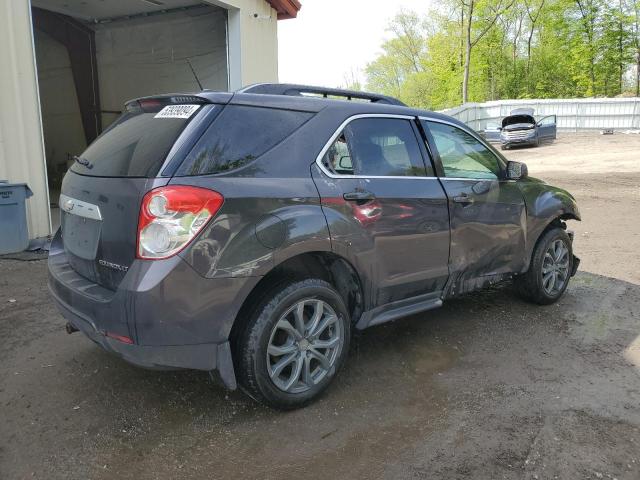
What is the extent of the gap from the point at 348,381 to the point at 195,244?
1493 millimetres

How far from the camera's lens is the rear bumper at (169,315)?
2.58 m

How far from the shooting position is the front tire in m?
2.86

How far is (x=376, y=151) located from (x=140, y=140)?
4.89ft

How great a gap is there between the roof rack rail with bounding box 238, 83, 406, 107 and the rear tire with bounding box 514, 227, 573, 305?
1908 millimetres

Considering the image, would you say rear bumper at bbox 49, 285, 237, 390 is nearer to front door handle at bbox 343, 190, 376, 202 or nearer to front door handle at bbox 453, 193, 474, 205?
front door handle at bbox 343, 190, 376, 202

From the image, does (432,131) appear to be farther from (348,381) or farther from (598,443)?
(598,443)

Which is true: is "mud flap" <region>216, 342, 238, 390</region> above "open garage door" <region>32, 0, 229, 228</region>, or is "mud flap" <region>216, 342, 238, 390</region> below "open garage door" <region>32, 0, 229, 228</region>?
below

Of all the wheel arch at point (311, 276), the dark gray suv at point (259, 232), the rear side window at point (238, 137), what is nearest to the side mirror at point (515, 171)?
the dark gray suv at point (259, 232)

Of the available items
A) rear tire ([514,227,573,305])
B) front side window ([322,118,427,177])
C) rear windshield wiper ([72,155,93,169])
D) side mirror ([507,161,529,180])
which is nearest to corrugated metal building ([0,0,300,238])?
rear windshield wiper ([72,155,93,169])

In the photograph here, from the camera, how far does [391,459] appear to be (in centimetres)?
267

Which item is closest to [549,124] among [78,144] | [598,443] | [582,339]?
[78,144]

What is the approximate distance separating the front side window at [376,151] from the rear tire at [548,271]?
1.68 m

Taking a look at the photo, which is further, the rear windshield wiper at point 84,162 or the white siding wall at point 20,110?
the white siding wall at point 20,110

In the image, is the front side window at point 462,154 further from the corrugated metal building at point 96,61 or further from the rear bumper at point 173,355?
the corrugated metal building at point 96,61
